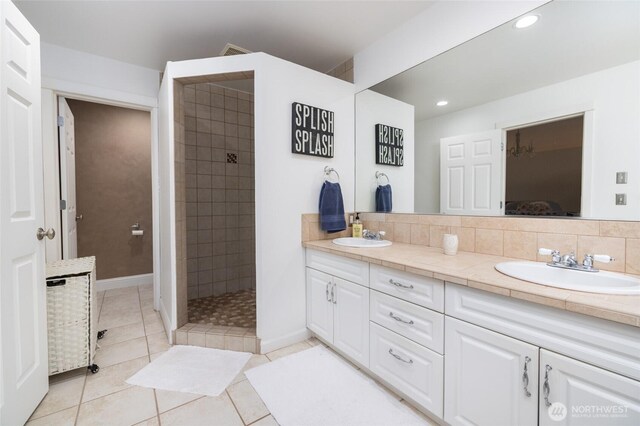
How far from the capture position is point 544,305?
0.97m

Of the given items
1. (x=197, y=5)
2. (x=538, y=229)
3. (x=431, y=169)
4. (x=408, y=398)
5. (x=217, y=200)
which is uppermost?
(x=197, y=5)

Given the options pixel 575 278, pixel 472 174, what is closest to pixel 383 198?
Result: pixel 472 174

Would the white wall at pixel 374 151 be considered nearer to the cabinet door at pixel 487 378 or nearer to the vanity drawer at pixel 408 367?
the vanity drawer at pixel 408 367

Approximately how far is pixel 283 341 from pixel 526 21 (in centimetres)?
251

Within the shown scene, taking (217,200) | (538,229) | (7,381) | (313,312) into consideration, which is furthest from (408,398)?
(217,200)

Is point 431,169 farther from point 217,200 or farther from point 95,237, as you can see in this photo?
point 95,237

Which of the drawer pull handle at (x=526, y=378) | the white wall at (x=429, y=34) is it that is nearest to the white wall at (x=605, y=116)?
the white wall at (x=429, y=34)

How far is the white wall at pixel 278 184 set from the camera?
1974mm

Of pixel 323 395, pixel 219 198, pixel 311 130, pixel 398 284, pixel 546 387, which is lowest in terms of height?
pixel 323 395

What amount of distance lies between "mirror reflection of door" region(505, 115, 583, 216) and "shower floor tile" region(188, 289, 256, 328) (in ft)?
6.88

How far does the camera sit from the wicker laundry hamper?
1656 millimetres

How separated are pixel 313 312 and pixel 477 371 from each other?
122 cm

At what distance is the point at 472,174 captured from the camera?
5.81 ft

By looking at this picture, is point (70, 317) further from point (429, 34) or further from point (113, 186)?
point (429, 34)
